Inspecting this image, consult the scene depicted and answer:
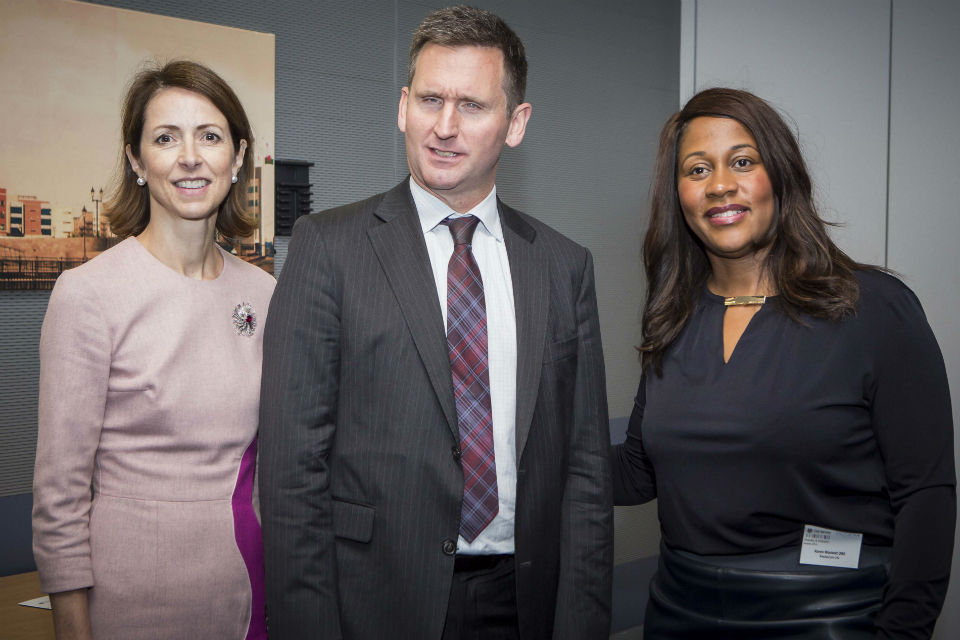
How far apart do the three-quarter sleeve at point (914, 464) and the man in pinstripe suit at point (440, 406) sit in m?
0.58

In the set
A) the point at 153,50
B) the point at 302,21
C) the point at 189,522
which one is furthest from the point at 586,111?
the point at 189,522

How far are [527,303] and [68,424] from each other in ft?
3.02

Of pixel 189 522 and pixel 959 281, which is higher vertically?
pixel 959 281

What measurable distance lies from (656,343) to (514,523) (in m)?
0.61

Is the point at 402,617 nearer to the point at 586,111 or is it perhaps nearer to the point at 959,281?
the point at 959,281

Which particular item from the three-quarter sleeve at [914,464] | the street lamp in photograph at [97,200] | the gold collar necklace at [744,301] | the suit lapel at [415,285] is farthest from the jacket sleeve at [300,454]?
the street lamp in photograph at [97,200]

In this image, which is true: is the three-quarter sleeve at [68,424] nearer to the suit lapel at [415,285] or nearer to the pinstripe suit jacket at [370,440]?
the pinstripe suit jacket at [370,440]

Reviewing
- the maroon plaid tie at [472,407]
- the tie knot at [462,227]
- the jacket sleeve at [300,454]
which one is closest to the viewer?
the jacket sleeve at [300,454]

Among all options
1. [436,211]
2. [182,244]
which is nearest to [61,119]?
[182,244]

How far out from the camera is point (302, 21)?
10.3ft

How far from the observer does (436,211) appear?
1625mm

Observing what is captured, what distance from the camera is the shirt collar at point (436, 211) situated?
63.9 inches

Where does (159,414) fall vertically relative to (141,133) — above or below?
below

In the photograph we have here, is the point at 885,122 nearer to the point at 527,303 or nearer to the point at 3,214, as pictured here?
the point at 527,303
